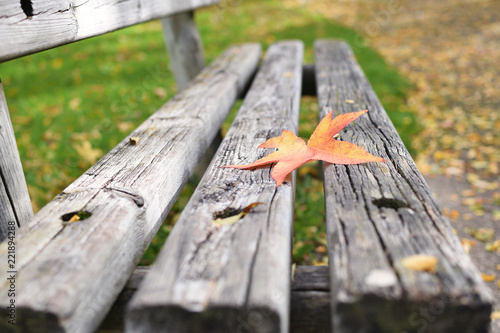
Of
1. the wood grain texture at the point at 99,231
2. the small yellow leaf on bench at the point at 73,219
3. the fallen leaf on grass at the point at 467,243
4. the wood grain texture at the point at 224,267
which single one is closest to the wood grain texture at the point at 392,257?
the wood grain texture at the point at 224,267

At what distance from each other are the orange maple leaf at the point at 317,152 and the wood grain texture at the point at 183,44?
1730 millimetres

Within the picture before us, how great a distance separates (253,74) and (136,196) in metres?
1.77

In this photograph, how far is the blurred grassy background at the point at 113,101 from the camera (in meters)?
2.43

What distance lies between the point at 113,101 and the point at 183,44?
1389 mm

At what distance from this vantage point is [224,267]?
0.67 m

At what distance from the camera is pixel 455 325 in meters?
0.61

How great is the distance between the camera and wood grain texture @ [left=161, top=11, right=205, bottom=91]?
2.61 meters

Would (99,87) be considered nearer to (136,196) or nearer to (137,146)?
(137,146)

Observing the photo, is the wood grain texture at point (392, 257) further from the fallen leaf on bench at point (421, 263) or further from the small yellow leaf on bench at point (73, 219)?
the small yellow leaf on bench at point (73, 219)

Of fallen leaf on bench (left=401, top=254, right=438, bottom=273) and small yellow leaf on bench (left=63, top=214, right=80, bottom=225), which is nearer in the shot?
fallen leaf on bench (left=401, top=254, right=438, bottom=273)

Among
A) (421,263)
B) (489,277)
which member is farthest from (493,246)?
(421,263)

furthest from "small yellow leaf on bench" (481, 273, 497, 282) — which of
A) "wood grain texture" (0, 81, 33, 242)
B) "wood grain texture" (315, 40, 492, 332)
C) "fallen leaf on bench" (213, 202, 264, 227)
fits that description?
"wood grain texture" (0, 81, 33, 242)

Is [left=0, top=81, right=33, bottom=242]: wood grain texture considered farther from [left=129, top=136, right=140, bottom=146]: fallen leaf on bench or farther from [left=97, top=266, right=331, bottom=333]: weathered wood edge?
[left=97, top=266, right=331, bottom=333]: weathered wood edge

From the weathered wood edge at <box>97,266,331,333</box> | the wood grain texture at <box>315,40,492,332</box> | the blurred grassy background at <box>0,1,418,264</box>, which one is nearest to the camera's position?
the wood grain texture at <box>315,40,492,332</box>
